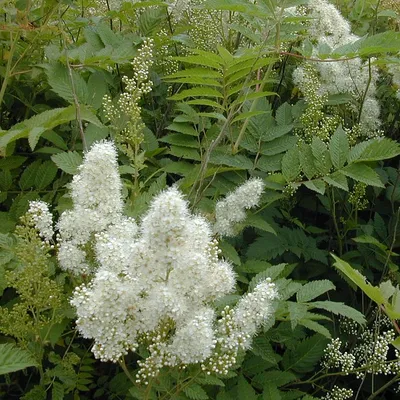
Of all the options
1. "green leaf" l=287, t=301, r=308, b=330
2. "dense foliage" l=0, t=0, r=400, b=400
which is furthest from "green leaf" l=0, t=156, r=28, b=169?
"green leaf" l=287, t=301, r=308, b=330

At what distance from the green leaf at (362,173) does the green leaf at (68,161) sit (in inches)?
30.1

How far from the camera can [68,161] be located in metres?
1.61

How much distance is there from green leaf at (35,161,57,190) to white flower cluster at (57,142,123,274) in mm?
570

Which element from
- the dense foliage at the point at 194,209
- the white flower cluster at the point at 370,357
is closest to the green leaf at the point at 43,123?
the dense foliage at the point at 194,209

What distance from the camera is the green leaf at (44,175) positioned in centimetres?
184

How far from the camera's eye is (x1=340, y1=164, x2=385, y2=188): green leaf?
183 cm

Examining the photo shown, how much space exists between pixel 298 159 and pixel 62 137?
74 cm

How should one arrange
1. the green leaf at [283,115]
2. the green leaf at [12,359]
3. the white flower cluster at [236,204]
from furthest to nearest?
the green leaf at [283,115], the white flower cluster at [236,204], the green leaf at [12,359]

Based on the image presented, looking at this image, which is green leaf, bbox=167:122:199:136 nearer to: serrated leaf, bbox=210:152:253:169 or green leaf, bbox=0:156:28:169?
serrated leaf, bbox=210:152:253:169

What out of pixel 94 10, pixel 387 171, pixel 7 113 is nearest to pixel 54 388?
pixel 7 113

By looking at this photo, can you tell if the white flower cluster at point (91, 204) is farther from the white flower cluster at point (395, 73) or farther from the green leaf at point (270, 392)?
the white flower cluster at point (395, 73)

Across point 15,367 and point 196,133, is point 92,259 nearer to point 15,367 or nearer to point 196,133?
point 15,367

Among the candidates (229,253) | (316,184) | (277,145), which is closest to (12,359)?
(229,253)

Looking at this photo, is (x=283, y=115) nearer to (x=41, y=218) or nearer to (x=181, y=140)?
(x=181, y=140)
